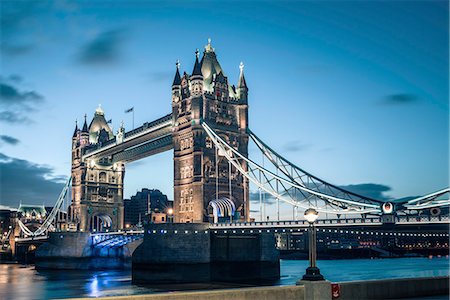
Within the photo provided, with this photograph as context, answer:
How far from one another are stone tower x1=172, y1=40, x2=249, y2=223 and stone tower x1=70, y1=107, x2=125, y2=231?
1540 inches

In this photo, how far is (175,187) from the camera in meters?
84.8

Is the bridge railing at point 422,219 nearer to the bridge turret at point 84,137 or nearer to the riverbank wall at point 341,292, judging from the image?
the riverbank wall at point 341,292

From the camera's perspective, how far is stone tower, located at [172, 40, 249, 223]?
81250 mm

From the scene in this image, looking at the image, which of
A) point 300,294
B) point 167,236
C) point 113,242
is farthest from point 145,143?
point 300,294

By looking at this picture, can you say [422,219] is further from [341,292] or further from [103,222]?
[103,222]

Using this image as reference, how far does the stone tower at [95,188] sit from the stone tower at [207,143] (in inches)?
1540

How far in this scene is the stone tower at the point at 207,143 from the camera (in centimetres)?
8125

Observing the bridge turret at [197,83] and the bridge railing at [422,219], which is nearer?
the bridge railing at [422,219]

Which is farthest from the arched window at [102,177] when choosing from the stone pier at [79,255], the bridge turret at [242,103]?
the bridge turret at [242,103]

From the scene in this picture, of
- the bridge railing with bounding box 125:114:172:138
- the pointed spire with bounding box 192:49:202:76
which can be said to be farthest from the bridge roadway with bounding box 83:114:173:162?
the pointed spire with bounding box 192:49:202:76

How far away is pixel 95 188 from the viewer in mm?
122562

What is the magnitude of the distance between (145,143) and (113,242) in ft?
63.7

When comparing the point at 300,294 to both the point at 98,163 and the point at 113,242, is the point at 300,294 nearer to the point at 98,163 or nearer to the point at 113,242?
the point at 113,242

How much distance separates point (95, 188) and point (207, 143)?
4813 cm
